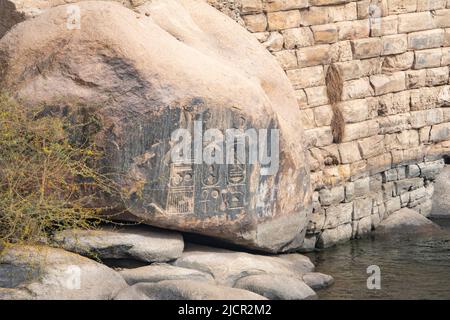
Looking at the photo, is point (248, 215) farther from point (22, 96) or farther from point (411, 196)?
point (411, 196)

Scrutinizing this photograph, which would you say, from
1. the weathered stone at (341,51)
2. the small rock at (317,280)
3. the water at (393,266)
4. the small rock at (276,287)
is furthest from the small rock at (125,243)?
the weathered stone at (341,51)

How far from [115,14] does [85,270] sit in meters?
2.47

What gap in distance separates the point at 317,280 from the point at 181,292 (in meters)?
1.85

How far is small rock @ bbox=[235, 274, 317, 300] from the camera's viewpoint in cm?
921

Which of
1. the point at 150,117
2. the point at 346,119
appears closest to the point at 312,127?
the point at 346,119

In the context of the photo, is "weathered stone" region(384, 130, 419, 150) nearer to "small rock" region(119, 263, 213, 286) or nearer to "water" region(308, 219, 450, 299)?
"water" region(308, 219, 450, 299)

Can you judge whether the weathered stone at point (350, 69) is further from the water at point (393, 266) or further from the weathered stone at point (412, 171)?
the water at point (393, 266)

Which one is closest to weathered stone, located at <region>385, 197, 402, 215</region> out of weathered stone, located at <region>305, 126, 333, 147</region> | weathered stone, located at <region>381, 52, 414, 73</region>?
weathered stone, located at <region>305, 126, 333, 147</region>

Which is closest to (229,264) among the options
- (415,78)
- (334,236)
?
(334,236)

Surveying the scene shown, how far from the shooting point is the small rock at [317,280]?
988 centimetres

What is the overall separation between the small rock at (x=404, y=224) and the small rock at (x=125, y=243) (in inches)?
144

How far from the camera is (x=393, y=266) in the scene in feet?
34.9

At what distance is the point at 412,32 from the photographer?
1282cm

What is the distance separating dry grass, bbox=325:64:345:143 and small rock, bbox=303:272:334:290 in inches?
102
